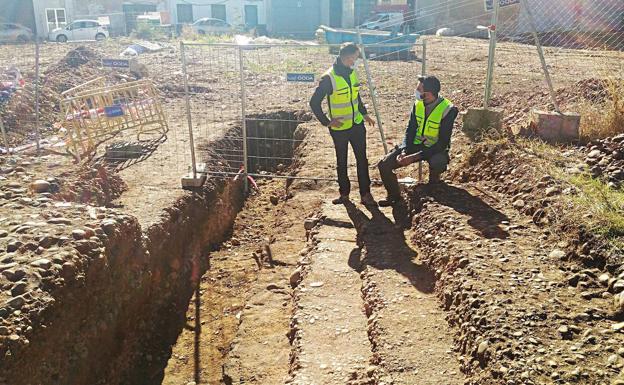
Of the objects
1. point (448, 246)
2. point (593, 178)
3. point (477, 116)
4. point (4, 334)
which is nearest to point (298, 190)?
point (477, 116)

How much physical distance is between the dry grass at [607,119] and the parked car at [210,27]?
102 ft

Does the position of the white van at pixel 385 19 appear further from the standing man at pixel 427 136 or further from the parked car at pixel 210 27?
the standing man at pixel 427 136

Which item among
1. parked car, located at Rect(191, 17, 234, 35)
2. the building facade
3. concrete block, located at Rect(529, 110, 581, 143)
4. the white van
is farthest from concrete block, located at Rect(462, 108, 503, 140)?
the building facade

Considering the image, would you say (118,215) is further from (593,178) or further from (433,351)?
(593,178)

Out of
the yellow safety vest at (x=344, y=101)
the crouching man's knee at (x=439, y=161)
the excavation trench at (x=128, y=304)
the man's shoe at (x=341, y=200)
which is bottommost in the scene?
the excavation trench at (x=128, y=304)

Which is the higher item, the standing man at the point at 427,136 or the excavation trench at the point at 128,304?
the standing man at the point at 427,136

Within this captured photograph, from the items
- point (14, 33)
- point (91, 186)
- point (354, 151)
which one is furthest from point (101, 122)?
point (14, 33)

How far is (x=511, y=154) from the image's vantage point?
6520 millimetres

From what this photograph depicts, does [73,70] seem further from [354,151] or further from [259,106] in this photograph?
[354,151]

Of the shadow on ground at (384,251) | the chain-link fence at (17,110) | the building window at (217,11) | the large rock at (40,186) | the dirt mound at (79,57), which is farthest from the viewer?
the building window at (217,11)

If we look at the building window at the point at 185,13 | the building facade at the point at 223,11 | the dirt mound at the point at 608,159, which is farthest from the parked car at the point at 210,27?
the dirt mound at the point at 608,159

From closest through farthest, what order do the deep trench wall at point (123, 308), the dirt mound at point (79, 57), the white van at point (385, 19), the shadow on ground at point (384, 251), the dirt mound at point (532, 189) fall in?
the deep trench wall at point (123, 308), the dirt mound at point (532, 189), the shadow on ground at point (384, 251), the dirt mound at point (79, 57), the white van at point (385, 19)

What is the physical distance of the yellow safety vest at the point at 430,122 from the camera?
612 centimetres

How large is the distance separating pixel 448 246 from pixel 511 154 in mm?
2126
